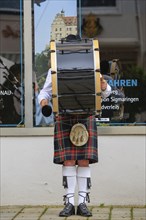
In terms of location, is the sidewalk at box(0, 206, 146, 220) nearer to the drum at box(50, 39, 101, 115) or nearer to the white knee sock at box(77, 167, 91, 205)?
the white knee sock at box(77, 167, 91, 205)

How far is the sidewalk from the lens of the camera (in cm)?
662

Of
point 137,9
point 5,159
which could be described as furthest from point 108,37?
point 5,159

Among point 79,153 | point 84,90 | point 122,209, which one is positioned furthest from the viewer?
point 122,209

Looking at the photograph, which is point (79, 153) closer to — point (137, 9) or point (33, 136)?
point (33, 136)

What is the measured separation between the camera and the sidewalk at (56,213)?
6.62 m

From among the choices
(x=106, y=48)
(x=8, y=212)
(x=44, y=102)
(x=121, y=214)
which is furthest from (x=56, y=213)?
(x=106, y=48)

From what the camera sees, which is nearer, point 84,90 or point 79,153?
point 84,90

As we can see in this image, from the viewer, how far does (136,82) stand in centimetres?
750

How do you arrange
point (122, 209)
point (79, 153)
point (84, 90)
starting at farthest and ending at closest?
point (122, 209)
point (79, 153)
point (84, 90)

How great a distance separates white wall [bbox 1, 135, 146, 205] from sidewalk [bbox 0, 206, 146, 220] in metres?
0.12

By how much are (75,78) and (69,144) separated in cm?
71

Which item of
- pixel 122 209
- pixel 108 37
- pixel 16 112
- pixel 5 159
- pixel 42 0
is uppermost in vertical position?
pixel 42 0

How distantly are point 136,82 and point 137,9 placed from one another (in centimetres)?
91

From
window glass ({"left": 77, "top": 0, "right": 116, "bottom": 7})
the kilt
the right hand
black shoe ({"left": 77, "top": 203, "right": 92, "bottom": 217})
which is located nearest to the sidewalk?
black shoe ({"left": 77, "top": 203, "right": 92, "bottom": 217})
